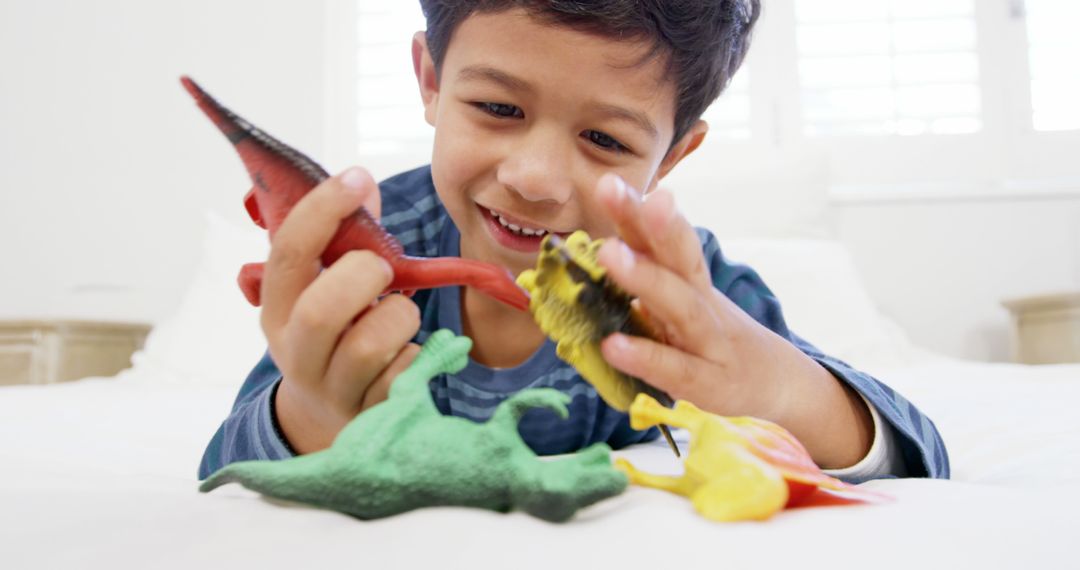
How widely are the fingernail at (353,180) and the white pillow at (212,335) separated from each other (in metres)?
1.45

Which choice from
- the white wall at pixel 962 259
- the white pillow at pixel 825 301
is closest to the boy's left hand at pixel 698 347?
the white pillow at pixel 825 301

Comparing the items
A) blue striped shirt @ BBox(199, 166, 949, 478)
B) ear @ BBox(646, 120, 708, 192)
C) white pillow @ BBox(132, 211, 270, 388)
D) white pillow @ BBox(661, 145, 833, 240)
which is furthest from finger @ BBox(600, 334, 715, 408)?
white pillow @ BBox(661, 145, 833, 240)

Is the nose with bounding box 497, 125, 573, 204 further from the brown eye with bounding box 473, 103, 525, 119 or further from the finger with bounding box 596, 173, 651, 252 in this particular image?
the finger with bounding box 596, 173, 651, 252

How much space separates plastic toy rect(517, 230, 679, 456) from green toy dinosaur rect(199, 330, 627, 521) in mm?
77

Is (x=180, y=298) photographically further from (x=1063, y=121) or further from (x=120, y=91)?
(x=1063, y=121)

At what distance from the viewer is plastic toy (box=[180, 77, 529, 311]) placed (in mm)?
446

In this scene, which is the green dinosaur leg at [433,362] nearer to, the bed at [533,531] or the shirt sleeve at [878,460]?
the bed at [533,531]

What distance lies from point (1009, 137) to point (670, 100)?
7.85 ft

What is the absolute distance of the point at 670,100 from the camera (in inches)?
33.2

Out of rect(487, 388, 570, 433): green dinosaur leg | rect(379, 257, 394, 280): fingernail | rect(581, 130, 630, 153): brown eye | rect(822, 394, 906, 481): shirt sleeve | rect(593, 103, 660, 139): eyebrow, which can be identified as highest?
rect(593, 103, 660, 139): eyebrow

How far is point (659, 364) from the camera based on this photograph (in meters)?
0.48

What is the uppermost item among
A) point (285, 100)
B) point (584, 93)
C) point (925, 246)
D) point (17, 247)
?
point (285, 100)

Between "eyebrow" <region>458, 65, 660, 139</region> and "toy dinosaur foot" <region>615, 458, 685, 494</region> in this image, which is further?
"eyebrow" <region>458, 65, 660, 139</region>

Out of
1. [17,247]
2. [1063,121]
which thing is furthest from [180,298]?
[1063,121]
